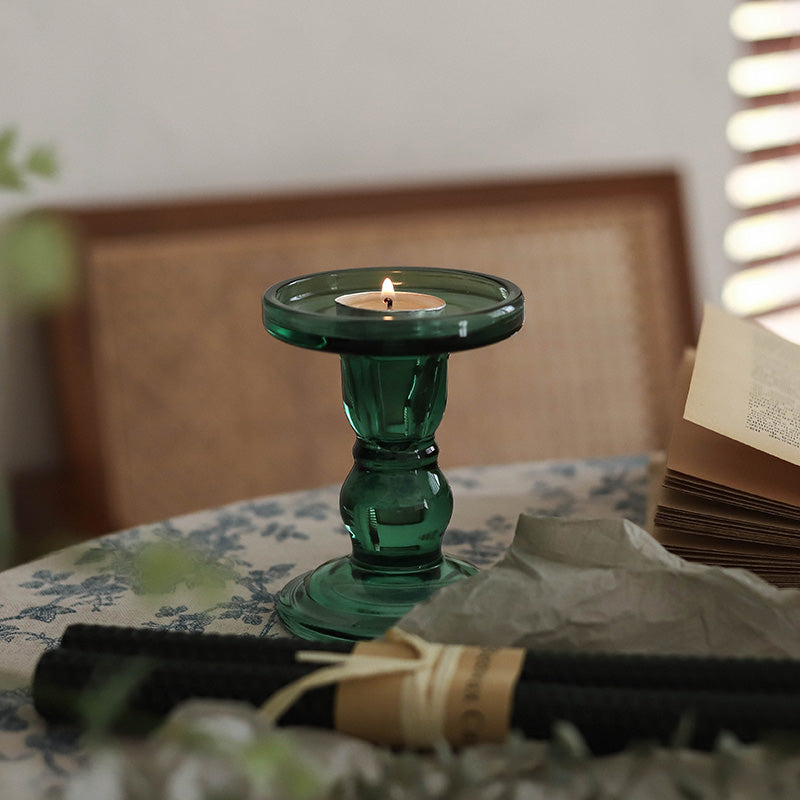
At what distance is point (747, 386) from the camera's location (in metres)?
0.67

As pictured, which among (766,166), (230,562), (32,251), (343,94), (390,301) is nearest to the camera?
(32,251)

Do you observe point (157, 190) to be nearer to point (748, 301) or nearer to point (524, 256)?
point (524, 256)

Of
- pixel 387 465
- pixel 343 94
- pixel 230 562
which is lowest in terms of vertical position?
pixel 230 562

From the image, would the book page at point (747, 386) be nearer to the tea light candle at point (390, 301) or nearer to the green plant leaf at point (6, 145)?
the tea light candle at point (390, 301)

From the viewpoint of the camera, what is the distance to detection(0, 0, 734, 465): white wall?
1.43 m

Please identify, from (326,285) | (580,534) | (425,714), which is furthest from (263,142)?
(425,714)

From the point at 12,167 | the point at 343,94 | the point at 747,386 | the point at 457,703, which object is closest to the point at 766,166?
the point at 343,94

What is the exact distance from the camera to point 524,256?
1635mm

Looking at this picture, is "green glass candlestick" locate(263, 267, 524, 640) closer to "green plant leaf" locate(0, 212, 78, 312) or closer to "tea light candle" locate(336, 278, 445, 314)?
"tea light candle" locate(336, 278, 445, 314)

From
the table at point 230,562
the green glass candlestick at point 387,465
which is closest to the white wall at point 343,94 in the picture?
the table at point 230,562

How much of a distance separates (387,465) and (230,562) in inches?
7.0

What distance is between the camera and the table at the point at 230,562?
19.8 inches

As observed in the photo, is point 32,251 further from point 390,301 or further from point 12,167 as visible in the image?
point 390,301

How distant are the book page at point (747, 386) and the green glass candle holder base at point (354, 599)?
0.17 m
